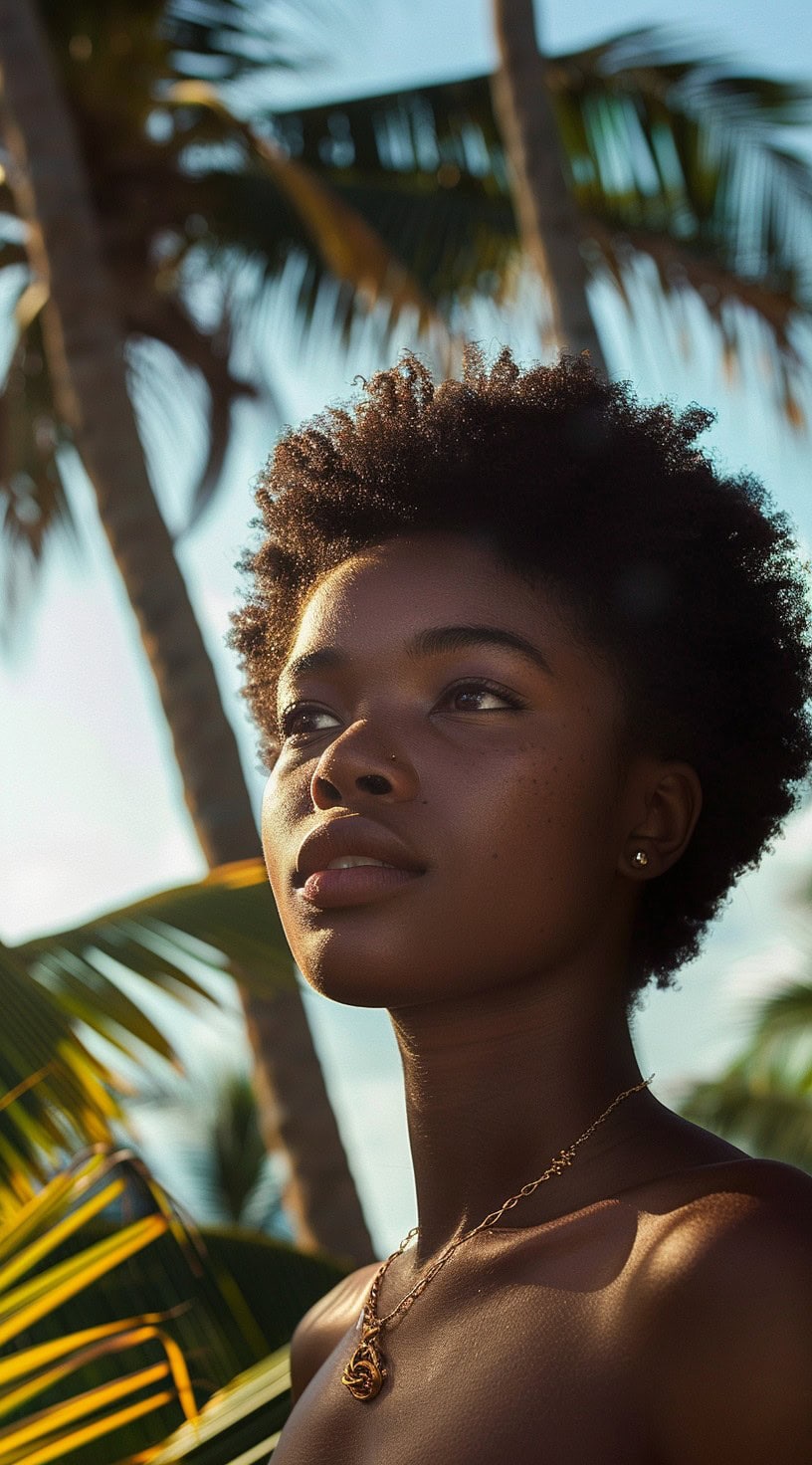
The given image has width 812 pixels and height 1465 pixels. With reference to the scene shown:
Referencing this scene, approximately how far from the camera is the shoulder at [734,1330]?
1694mm

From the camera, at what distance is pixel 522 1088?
7.09 ft

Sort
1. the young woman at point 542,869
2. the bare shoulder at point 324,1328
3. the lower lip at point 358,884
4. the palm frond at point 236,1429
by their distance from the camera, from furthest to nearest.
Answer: the palm frond at point 236,1429, the bare shoulder at point 324,1328, the lower lip at point 358,884, the young woman at point 542,869

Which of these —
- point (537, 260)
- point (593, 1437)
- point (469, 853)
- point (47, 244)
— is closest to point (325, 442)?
point (469, 853)

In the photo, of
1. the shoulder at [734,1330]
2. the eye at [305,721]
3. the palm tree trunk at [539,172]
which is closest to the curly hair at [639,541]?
the eye at [305,721]

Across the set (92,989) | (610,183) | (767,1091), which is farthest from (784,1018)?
(92,989)

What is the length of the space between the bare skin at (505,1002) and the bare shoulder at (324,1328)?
23 cm

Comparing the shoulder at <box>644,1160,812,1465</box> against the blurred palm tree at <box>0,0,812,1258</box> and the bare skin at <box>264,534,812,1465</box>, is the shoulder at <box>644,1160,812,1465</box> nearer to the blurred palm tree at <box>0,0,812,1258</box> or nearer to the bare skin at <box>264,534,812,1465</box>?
the bare skin at <box>264,534,812,1465</box>

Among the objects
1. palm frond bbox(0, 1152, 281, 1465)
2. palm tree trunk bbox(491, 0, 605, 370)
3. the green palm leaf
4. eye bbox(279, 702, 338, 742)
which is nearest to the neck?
eye bbox(279, 702, 338, 742)

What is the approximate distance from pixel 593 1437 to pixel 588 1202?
1.05 feet

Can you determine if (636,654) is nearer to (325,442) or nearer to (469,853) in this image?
(469,853)

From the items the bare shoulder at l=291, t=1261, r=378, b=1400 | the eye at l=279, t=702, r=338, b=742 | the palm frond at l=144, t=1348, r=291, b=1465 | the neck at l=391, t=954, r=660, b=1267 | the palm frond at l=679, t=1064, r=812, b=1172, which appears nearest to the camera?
the neck at l=391, t=954, r=660, b=1267

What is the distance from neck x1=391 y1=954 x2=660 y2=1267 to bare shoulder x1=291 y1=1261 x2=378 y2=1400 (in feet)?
1.43

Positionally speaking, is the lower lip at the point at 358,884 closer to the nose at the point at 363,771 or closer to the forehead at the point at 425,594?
the nose at the point at 363,771

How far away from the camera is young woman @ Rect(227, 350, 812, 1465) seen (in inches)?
71.8
